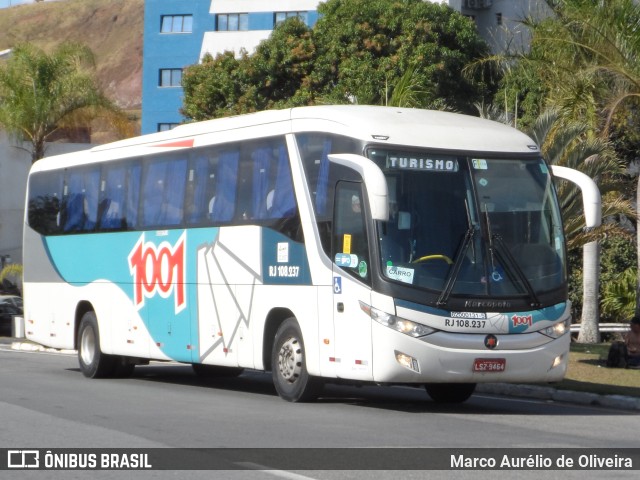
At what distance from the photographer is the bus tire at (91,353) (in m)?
20.5

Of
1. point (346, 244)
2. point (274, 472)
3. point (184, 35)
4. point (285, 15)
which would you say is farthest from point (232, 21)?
point (274, 472)

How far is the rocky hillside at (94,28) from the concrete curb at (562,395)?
149 m

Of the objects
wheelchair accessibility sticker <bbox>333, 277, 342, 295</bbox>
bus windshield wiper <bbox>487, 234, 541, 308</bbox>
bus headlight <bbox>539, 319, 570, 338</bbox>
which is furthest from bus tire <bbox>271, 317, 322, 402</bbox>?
bus headlight <bbox>539, 319, 570, 338</bbox>

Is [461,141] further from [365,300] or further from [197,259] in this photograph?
[197,259]

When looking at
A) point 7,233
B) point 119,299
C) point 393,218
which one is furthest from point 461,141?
point 7,233

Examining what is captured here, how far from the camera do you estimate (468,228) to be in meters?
14.2

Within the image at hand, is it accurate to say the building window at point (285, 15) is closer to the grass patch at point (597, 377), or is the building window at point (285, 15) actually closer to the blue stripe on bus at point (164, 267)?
the blue stripe on bus at point (164, 267)

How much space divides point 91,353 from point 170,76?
→ 48.3m

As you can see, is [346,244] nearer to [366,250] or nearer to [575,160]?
[366,250]

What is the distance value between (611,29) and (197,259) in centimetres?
879

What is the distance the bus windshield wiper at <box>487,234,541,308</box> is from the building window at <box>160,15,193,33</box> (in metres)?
54.5

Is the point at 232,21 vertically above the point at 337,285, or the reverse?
the point at 232,21

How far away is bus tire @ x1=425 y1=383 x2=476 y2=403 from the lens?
1608 centimetres

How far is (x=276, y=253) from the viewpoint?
1575cm
